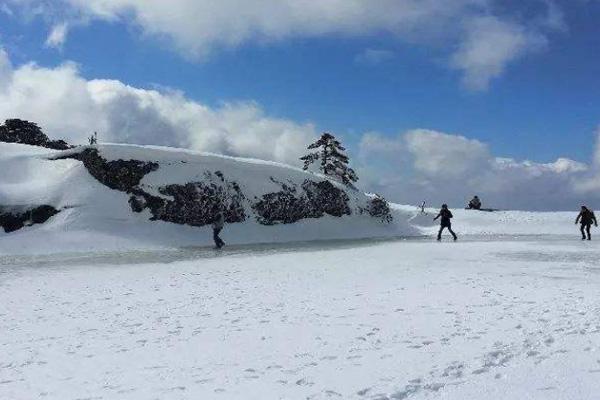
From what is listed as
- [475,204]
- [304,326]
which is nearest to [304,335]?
[304,326]

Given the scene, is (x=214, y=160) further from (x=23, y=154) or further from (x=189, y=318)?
(x=189, y=318)

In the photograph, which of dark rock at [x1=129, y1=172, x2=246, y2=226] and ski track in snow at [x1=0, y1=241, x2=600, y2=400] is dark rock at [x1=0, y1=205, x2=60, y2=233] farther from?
ski track in snow at [x1=0, y1=241, x2=600, y2=400]

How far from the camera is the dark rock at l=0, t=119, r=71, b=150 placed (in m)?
59.9

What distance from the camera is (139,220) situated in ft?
102

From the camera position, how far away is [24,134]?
201 ft

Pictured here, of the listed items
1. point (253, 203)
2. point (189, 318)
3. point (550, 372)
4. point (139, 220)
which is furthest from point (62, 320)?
point (253, 203)

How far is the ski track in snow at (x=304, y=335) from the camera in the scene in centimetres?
637

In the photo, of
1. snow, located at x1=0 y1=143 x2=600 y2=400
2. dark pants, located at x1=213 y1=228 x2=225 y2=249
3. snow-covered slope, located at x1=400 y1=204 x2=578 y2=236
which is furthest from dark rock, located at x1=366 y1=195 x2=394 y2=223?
snow, located at x1=0 y1=143 x2=600 y2=400

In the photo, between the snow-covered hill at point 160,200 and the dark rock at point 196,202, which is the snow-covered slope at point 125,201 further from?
the dark rock at point 196,202

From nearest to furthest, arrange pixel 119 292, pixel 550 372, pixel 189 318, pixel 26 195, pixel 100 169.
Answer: pixel 550 372
pixel 189 318
pixel 119 292
pixel 26 195
pixel 100 169

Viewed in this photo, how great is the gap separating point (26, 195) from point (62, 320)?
23.2 meters

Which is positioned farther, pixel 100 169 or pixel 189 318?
pixel 100 169

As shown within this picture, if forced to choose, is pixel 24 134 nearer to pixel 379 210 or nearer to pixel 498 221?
pixel 379 210

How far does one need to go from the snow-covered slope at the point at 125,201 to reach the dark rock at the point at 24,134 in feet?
82.3
